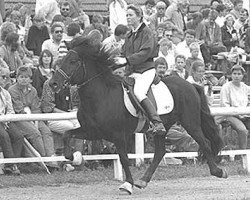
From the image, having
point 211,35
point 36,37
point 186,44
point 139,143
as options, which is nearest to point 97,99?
point 139,143

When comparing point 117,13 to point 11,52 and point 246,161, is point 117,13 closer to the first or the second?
point 11,52

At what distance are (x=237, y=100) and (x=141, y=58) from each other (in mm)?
3924

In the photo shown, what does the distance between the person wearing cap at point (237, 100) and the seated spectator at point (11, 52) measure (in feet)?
11.9

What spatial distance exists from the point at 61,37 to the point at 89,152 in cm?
277

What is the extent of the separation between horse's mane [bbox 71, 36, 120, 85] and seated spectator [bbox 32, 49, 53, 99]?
2.30m

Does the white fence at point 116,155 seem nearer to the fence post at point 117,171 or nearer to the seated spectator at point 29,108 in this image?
the fence post at point 117,171

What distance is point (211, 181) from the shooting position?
13633 millimetres

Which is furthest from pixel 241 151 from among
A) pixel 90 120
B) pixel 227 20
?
pixel 227 20

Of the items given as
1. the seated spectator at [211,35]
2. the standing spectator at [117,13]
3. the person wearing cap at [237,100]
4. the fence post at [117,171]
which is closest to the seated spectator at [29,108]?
the fence post at [117,171]

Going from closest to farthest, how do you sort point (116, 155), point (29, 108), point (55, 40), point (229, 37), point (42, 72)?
point (116, 155) < point (29, 108) < point (42, 72) < point (55, 40) < point (229, 37)

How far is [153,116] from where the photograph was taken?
12.5m

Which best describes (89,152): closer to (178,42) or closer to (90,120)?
(90,120)

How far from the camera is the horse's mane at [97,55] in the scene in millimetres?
12438

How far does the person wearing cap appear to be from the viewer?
15695 millimetres
